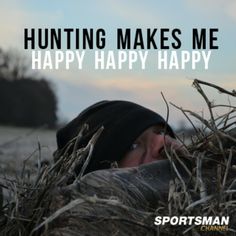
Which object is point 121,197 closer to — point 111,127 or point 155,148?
point 155,148

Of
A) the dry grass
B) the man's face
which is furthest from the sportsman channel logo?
the man's face

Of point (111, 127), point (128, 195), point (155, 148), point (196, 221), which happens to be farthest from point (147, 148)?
point (196, 221)

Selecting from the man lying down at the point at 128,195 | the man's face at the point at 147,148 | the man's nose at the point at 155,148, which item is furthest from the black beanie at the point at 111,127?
the man lying down at the point at 128,195

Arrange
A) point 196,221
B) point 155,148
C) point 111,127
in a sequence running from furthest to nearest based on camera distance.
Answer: point 111,127, point 155,148, point 196,221

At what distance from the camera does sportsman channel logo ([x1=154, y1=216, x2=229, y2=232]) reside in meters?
1.93

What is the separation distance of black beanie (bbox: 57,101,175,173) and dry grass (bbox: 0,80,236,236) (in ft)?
2.14

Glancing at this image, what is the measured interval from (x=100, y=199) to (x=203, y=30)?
3237mm

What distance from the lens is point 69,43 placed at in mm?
5102

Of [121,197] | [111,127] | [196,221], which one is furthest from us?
[111,127]

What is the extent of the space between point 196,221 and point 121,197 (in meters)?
0.25

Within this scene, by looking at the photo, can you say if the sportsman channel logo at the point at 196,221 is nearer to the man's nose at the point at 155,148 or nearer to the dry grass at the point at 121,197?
the dry grass at the point at 121,197

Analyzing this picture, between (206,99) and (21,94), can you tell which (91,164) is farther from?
(21,94)

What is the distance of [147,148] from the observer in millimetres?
2891

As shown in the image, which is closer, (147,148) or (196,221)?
(196,221)
